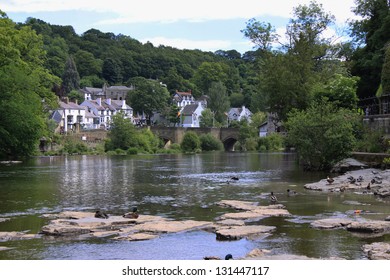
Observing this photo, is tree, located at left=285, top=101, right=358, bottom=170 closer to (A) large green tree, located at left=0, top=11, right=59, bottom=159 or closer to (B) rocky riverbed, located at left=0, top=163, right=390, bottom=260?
(B) rocky riverbed, located at left=0, top=163, right=390, bottom=260

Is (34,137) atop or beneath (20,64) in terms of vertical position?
beneath

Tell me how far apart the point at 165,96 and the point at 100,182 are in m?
112

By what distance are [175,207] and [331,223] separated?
25.5 ft

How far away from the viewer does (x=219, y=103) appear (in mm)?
158750

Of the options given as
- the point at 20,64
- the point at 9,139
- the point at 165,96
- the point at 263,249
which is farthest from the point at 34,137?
the point at 165,96

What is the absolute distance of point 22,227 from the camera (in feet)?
65.9

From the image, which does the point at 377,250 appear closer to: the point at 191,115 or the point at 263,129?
the point at 263,129

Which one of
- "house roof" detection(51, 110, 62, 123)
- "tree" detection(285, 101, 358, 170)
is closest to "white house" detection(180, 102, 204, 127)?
"house roof" detection(51, 110, 62, 123)

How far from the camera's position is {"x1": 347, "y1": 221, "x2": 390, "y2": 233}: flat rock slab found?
18.4 metres

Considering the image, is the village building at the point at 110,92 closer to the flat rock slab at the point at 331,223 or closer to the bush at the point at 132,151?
the bush at the point at 132,151

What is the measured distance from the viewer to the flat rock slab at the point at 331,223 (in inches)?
764

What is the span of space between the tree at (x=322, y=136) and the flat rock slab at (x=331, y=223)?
22.7 metres

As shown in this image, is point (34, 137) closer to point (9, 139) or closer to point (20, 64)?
point (9, 139)

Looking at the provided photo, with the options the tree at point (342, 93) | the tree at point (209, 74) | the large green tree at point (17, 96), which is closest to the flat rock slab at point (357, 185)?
the tree at point (342, 93)
